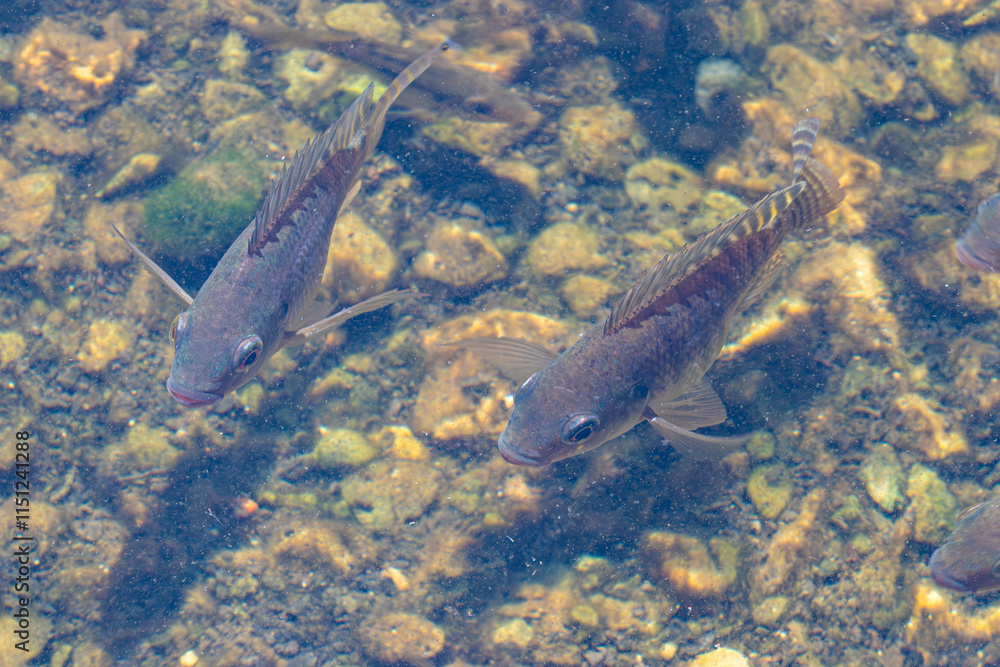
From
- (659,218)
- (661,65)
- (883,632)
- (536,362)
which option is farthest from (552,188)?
(883,632)

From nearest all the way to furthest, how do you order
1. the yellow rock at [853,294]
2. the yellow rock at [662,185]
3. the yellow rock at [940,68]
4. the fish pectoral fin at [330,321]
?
1. the fish pectoral fin at [330,321]
2. the yellow rock at [853,294]
3. the yellow rock at [662,185]
4. the yellow rock at [940,68]

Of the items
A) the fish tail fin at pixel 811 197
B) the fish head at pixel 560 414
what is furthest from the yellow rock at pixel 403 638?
the fish tail fin at pixel 811 197

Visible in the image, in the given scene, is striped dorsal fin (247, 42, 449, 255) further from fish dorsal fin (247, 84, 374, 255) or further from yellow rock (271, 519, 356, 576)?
yellow rock (271, 519, 356, 576)

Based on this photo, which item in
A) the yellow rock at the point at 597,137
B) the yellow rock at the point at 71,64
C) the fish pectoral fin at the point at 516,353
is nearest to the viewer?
the fish pectoral fin at the point at 516,353

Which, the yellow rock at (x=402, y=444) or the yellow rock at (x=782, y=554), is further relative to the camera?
the yellow rock at (x=402, y=444)

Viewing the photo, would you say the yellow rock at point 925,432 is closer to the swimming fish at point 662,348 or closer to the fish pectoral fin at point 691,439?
the fish pectoral fin at point 691,439

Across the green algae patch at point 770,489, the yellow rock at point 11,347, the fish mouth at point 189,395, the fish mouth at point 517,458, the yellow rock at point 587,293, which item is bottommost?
the yellow rock at point 11,347

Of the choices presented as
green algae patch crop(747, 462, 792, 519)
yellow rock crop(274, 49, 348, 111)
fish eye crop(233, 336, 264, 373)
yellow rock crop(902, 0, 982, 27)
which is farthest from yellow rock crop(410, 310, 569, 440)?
yellow rock crop(902, 0, 982, 27)
